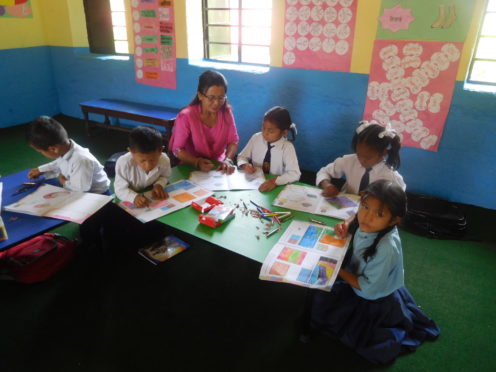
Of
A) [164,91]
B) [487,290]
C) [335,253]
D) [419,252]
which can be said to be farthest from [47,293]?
[164,91]

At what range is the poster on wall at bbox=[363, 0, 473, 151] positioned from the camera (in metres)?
2.77

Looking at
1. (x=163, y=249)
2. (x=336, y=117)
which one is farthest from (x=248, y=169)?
(x=336, y=117)

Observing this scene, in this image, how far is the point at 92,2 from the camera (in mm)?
5129

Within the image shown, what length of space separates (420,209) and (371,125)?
1414mm

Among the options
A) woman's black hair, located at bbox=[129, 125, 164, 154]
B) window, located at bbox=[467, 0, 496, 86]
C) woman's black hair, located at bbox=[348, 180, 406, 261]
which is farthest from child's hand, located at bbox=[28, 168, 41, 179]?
window, located at bbox=[467, 0, 496, 86]

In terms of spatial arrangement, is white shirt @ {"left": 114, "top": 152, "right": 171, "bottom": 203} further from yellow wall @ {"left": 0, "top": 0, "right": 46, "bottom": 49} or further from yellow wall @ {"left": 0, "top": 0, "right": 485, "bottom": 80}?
yellow wall @ {"left": 0, "top": 0, "right": 46, "bottom": 49}

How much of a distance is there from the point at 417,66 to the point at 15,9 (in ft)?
17.1

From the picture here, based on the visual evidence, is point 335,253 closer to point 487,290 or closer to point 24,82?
point 487,290

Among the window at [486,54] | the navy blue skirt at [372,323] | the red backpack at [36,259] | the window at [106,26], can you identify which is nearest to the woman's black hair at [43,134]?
the red backpack at [36,259]

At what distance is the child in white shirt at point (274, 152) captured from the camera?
2199 mm

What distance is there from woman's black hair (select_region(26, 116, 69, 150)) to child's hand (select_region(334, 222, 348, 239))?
1.64m

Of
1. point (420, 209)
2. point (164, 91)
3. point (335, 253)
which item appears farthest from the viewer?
point (164, 91)

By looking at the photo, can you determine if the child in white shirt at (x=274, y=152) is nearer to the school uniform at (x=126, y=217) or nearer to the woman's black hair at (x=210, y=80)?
the woman's black hair at (x=210, y=80)

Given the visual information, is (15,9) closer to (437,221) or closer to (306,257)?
(306,257)
